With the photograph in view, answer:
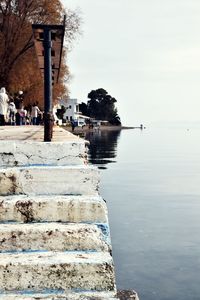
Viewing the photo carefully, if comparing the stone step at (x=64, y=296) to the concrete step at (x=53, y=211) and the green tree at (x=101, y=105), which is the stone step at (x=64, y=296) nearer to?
the concrete step at (x=53, y=211)

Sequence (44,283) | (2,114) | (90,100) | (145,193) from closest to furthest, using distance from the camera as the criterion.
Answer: (44,283) → (2,114) → (145,193) → (90,100)

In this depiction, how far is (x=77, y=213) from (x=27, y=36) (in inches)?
1069

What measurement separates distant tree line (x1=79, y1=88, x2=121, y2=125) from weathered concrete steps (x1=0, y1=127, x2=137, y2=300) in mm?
131761

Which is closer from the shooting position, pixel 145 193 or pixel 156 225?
pixel 156 225

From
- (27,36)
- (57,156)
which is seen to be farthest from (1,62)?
(57,156)

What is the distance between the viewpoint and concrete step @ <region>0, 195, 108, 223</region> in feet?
12.4

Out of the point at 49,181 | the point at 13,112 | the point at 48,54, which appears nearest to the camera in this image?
the point at 49,181

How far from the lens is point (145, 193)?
2042 centimetres

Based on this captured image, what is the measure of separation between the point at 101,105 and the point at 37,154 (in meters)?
133

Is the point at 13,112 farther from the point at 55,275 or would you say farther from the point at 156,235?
the point at 55,275

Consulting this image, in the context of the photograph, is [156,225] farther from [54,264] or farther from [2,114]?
[54,264]

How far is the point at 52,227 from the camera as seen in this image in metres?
3.59

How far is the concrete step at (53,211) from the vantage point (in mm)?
3775

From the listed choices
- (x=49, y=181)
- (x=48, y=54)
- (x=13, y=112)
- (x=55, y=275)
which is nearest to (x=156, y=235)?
(x=48, y=54)
